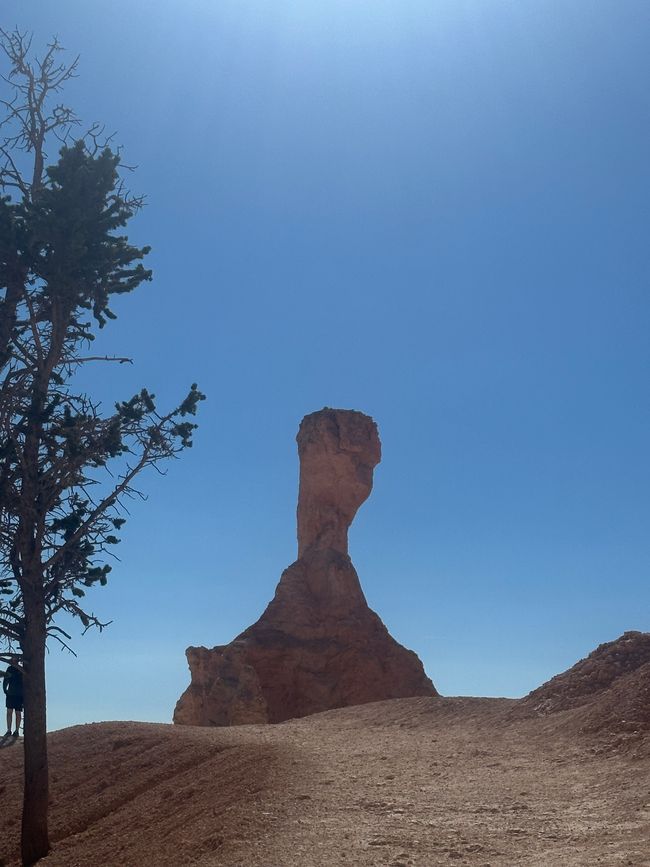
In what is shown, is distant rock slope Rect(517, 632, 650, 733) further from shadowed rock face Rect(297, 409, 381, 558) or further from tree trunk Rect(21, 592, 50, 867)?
shadowed rock face Rect(297, 409, 381, 558)

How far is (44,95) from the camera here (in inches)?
655

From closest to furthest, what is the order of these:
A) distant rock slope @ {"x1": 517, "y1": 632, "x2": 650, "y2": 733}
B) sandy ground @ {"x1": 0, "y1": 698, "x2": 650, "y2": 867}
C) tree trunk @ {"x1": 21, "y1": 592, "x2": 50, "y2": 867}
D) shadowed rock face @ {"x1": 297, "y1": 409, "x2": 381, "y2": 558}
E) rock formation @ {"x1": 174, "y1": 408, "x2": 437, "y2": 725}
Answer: sandy ground @ {"x1": 0, "y1": 698, "x2": 650, "y2": 867} → tree trunk @ {"x1": 21, "y1": 592, "x2": 50, "y2": 867} → distant rock slope @ {"x1": 517, "y1": 632, "x2": 650, "y2": 733} → rock formation @ {"x1": 174, "y1": 408, "x2": 437, "y2": 725} → shadowed rock face @ {"x1": 297, "y1": 409, "x2": 381, "y2": 558}

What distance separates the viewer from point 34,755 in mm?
13758

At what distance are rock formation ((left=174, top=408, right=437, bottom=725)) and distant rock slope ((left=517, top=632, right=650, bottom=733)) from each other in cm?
1627

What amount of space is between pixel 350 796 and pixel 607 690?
7804mm

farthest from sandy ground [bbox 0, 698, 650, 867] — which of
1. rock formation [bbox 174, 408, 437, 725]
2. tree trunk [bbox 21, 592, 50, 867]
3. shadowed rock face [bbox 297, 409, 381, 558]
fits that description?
shadowed rock face [bbox 297, 409, 381, 558]

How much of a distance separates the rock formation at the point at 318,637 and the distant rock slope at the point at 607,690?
1627 centimetres

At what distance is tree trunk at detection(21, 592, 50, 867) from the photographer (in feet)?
44.8

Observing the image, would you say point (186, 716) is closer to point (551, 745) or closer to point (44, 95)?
point (551, 745)

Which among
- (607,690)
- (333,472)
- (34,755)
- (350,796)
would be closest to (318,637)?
(333,472)

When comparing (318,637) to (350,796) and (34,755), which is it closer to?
(34,755)

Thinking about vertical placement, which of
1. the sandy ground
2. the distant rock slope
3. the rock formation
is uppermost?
the rock formation

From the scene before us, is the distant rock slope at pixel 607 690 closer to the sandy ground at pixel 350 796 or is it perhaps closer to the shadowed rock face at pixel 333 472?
the sandy ground at pixel 350 796

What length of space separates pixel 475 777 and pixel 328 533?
93.8ft
